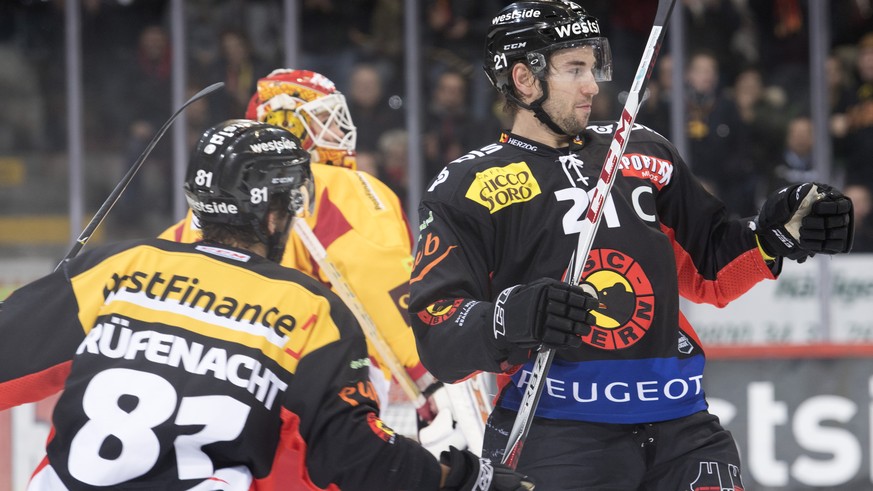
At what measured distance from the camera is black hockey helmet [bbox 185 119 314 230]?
2.23 m

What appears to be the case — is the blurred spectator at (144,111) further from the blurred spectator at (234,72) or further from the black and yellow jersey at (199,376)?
the black and yellow jersey at (199,376)

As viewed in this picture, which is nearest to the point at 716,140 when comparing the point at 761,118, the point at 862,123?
the point at 761,118

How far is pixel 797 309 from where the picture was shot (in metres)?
6.09

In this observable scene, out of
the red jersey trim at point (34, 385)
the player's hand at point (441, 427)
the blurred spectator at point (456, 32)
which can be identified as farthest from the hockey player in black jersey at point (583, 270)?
the blurred spectator at point (456, 32)

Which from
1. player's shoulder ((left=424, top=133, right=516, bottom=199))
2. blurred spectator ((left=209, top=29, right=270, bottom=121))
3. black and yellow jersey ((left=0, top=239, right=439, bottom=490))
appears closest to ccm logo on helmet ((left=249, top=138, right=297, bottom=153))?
black and yellow jersey ((left=0, top=239, right=439, bottom=490))

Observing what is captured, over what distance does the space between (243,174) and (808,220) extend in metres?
1.11

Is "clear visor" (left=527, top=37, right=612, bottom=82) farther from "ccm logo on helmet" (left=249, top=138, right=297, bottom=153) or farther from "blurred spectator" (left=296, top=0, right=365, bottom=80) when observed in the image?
"blurred spectator" (left=296, top=0, right=365, bottom=80)

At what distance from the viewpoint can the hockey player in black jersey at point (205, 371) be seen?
2053 mm

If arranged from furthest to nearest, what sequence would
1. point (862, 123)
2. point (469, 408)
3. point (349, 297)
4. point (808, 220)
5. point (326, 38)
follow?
1. point (326, 38)
2. point (862, 123)
3. point (469, 408)
4. point (349, 297)
5. point (808, 220)

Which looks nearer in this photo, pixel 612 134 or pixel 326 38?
pixel 612 134

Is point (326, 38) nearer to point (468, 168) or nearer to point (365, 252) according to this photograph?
point (365, 252)

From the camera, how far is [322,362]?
2.11 m

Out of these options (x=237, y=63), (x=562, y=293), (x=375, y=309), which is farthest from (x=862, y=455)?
(x=237, y=63)

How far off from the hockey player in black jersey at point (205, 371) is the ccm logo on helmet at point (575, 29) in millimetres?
728
